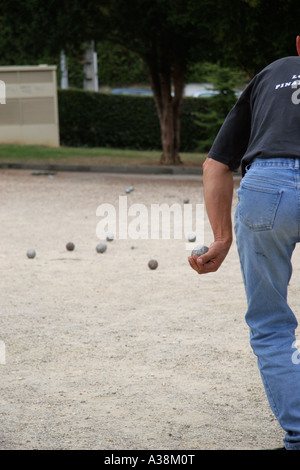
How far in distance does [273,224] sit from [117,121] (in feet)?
85.9

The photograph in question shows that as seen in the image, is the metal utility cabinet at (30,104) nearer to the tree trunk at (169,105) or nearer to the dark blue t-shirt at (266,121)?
the tree trunk at (169,105)

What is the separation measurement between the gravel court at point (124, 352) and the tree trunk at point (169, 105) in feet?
38.4

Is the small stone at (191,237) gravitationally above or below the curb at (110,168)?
above

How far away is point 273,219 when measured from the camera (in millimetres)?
3049

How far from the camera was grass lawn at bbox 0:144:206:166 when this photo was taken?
72.3 ft

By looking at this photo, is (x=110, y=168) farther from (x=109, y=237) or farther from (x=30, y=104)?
(x=109, y=237)

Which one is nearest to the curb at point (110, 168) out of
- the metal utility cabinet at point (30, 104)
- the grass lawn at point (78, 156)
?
the grass lawn at point (78, 156)

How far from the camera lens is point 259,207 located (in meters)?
3.08

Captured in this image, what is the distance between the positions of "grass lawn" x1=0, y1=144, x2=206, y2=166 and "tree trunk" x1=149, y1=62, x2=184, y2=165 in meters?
0.50

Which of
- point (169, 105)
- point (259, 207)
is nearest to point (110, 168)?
point (169, 105)

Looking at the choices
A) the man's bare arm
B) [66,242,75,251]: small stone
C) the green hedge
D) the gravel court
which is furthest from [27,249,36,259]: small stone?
the green hedge

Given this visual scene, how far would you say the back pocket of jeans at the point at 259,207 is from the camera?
305 centimetres
